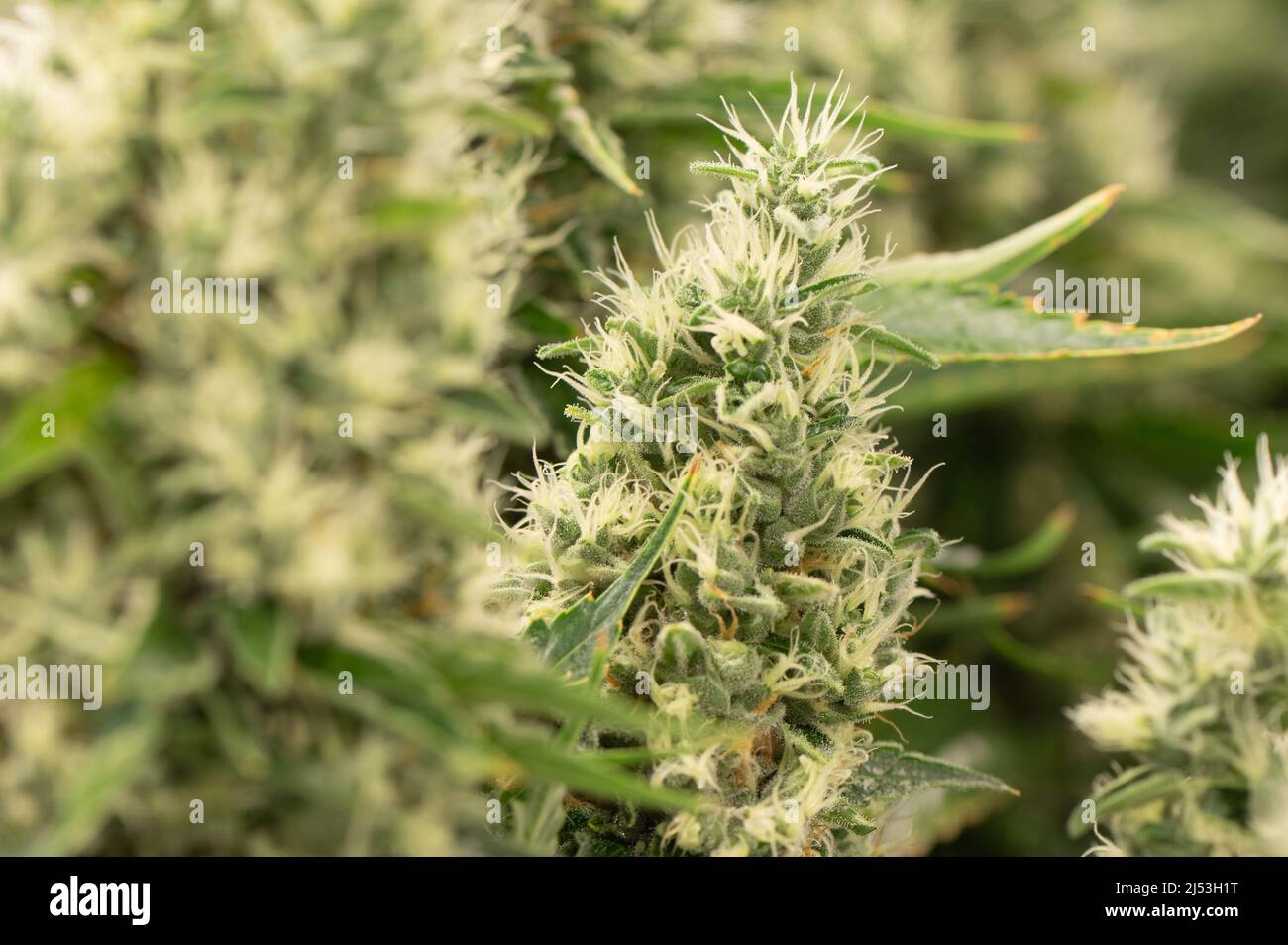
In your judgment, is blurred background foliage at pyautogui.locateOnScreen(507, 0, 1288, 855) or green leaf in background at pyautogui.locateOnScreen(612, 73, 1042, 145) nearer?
green leaf in background at pyautogui.locateOnScreen(612, 73, 1042, 145)

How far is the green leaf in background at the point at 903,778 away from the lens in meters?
0.65

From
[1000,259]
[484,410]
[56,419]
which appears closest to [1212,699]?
[1000,259]

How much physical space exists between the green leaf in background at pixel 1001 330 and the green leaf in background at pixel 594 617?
182 mm

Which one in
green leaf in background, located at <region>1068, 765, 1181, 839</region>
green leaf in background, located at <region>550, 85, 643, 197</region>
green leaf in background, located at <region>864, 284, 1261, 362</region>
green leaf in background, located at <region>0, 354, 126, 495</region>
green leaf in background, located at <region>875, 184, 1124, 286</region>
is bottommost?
green leaf in background, located at <region>1068, 765, 1181, 839</region>

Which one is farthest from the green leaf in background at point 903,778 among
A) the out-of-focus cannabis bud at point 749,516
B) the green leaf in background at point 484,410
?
the green leaf in background at point 484,410

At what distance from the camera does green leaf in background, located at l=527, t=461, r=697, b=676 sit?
562 millimetres

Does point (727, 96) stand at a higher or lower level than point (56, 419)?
higher

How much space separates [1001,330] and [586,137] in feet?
0.80

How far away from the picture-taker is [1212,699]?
2.17 feet

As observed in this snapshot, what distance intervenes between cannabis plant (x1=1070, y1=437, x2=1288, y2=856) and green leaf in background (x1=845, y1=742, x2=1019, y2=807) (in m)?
0.08

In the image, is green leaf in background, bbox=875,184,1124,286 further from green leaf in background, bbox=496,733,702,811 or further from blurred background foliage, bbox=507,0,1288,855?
green leaf in background, bbox=496,733,702,811

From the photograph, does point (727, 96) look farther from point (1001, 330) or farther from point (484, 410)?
point (484, 410)

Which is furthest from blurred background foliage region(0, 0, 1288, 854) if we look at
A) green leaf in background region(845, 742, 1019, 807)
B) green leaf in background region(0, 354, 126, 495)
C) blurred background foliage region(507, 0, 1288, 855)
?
blurred background foliage region(507, 0, 1288, 855)

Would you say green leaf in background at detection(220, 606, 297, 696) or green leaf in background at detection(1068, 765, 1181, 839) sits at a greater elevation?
green leaf in background at detection(220, 606, 297, 696)
